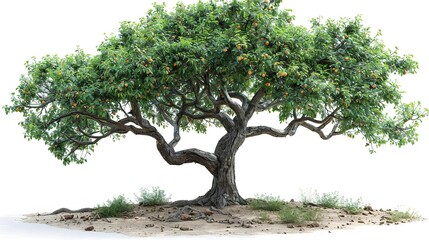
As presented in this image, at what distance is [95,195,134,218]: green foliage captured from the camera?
58.9 ft

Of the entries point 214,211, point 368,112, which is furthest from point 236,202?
point 368,112

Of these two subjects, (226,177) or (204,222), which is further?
(226,177)

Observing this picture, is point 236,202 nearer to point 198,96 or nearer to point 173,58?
point 198,96

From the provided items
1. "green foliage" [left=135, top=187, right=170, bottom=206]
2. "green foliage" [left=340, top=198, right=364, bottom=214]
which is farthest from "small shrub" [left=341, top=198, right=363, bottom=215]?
"green foliage" [left=135, top=187, right=170, bottom=206]

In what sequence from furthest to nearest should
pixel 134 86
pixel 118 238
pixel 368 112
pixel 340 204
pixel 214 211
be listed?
pixel 340 204
pixel 214 211
pixel 368 112
pixel 134 86
pixel 118 238

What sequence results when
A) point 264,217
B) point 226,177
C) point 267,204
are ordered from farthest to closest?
point 226,177
point 267,204
point 264,217

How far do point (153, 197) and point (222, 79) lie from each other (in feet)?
18.2

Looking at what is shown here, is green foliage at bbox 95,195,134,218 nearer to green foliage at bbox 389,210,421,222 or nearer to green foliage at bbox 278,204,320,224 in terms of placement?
green foliage at bbox 278,204,320,224

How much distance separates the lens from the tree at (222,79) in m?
15.0

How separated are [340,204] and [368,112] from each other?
433cm

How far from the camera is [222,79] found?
16938 mm

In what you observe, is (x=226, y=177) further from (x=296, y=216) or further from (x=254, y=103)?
(x=296, y=216)

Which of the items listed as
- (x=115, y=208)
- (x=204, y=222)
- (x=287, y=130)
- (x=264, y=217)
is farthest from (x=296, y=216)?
(x=115, y=208)

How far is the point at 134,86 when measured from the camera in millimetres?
15078
